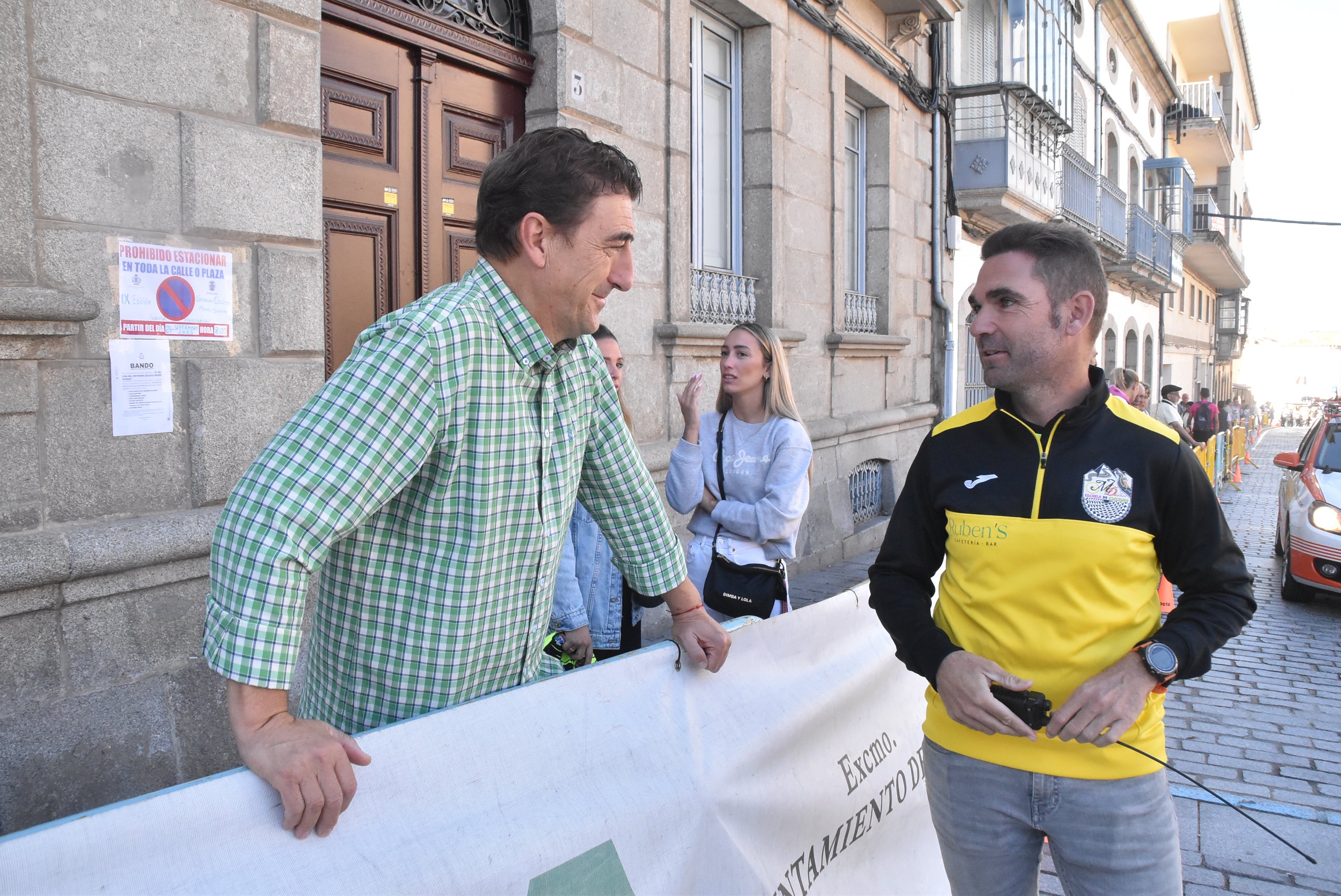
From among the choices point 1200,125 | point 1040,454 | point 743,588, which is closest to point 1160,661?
point 1040,454

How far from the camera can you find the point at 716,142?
331 inches

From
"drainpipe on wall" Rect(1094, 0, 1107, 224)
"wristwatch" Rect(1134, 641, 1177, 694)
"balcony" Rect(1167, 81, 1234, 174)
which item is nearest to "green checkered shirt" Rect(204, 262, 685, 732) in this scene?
"wristwatch" Rect(1134, 641, 1177, 694)

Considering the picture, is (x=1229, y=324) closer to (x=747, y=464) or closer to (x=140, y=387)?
(x=747, y=464)

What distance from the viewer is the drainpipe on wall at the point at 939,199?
12.2 m

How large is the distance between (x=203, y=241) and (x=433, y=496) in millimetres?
2707

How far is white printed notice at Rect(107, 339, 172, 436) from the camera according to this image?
350 centimetres

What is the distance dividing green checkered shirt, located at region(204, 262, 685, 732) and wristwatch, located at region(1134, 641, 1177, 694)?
117 cm

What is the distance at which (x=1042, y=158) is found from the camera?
14.5 m

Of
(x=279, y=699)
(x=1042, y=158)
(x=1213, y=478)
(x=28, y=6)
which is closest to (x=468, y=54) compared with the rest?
(x=28, y=6)

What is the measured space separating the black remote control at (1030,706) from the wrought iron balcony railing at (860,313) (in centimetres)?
830

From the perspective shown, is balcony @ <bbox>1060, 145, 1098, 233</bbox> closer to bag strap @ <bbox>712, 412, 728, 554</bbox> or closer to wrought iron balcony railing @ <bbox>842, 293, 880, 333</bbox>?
wrought iron balcony railing @ <bbox>842, 293, 880, 333</bbox>

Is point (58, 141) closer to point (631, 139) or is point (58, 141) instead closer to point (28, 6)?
point (28, 6)

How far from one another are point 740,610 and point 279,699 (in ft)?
8.94

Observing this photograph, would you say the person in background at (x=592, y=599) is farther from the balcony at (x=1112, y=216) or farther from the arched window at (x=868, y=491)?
the balcony at (x=1112, y=216)
